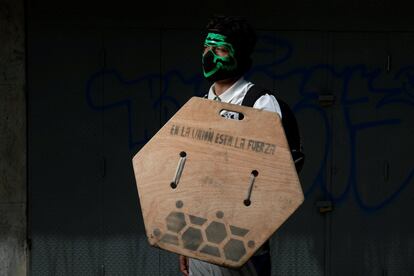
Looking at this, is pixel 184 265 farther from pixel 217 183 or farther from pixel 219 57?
pixel 219 57

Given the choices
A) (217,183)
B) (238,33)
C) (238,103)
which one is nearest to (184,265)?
(217,183)

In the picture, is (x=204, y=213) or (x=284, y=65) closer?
(x=204, y=213)

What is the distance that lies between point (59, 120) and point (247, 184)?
10.1ft

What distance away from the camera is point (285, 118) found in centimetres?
296

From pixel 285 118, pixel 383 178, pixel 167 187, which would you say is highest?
pixel 285 118

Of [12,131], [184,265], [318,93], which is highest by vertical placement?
[318,93]

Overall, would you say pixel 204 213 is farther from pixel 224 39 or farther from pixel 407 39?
pixel 407 39

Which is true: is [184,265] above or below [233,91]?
below

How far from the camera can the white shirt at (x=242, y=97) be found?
2.92 metres

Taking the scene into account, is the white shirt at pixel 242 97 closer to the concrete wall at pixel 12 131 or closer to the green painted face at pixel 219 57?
the green painted face at pixel 219 57

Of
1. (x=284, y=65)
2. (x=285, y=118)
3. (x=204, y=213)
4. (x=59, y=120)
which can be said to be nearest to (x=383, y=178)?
(x=284, y=65)

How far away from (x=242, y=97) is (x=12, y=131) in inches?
114

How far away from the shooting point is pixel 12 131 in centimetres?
541

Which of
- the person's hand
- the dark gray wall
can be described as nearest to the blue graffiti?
the dark gray wall
